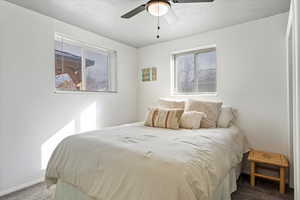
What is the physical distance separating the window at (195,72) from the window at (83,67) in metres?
1.32

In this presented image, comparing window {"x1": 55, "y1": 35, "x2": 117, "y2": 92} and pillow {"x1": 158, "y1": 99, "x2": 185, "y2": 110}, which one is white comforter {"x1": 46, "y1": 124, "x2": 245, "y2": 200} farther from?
window {"x1": 55, "y1": 35, "x2": 117, "y2": 92}

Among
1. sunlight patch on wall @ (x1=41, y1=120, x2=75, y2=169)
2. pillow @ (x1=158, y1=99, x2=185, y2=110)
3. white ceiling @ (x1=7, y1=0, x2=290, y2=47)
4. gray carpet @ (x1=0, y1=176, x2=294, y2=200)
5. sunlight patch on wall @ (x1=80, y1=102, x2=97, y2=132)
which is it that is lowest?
gray carpet @ (x1=0, y1=176, x2=294, y2=200)

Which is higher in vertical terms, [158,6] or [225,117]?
[158,6]

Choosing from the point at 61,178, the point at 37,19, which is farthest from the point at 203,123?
the point at 37,19

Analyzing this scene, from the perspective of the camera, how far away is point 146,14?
2355 mm

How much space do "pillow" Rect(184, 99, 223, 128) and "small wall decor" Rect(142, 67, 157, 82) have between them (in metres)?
1.21

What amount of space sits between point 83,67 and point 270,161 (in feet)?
10.4

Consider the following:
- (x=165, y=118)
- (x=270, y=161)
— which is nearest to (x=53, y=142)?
(x=165, y=118)

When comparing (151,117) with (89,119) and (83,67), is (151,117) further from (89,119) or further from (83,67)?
(83,67)

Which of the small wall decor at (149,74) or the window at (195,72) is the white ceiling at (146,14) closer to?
the window at (195,72)

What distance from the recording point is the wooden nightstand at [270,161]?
1.98 meters

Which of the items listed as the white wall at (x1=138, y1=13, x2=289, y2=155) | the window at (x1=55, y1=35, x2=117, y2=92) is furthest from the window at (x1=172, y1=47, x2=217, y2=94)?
the window at (x1=55, y1=35, x2=117, y2=92)

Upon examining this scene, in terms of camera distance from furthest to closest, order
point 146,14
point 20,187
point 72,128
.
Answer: point 72,128, point 146,14, point 20,187

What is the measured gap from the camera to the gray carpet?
194cm
